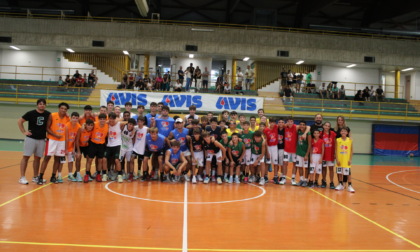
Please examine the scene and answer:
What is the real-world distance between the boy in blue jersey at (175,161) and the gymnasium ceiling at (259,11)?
22244 mm

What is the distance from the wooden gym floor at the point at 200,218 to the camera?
4.61 metres

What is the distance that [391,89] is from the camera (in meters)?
30.8

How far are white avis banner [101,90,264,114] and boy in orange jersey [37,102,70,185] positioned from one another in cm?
1247

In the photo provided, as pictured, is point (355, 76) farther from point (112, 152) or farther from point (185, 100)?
point (112, 152)

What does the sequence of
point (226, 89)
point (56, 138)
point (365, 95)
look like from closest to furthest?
point (56, 138) → point (226, 89) → point (365, 95)

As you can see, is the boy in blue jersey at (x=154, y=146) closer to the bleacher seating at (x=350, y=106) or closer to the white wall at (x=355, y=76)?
the bleacher seating at (x=350, y=106)

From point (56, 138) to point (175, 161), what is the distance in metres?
3.09

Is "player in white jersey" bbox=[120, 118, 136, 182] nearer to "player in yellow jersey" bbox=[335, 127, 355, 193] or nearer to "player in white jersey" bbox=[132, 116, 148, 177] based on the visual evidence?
"player in white jersey" bbox=[132, 116, 148, 177]

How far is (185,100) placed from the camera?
833 inches

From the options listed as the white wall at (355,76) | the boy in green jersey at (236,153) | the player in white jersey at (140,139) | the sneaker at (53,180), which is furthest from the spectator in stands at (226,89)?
the sneaker at (53,180)

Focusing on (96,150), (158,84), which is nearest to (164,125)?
(96,150)

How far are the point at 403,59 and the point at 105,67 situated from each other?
77.0 ft

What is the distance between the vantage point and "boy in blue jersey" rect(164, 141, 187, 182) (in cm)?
914

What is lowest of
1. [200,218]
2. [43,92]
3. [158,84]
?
[200,218]
